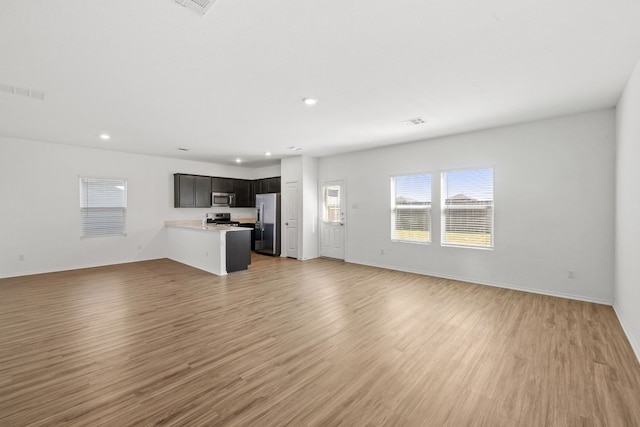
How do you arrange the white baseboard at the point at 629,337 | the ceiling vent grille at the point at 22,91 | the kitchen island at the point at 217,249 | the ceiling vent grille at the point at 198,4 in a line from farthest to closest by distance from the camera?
1. the kitchen island at the point at 217,249
2. the ceiling vent grille at the point at 22,91
3. the white baseboard at the point at 629,337
4. the ceiling vent grille at the point at 198,4

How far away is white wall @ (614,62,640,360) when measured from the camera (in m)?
2.66

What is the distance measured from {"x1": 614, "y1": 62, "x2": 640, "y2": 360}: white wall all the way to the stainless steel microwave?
8455 mm

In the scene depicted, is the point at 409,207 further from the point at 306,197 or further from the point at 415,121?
the point at 306,197

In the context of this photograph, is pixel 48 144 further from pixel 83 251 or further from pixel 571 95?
pixel 571 95

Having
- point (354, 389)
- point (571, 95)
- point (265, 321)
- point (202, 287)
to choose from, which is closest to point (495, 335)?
point (354, 389)

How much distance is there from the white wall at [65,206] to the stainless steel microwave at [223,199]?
3.68ft

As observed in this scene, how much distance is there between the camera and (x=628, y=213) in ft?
9.89

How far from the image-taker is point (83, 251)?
21.0 feet

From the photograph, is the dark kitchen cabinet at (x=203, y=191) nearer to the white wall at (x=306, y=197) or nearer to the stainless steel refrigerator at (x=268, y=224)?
the stainless steel refrigerator at (x=268, y=224)

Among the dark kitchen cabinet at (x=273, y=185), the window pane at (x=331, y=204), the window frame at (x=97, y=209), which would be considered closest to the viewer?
the window frame at (x=97, y=209)

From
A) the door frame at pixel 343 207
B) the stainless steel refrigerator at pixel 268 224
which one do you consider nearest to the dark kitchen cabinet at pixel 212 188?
the stainless steel refrigerator at pixel 268 224

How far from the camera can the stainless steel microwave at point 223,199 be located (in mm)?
8453

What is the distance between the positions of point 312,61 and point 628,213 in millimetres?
3693

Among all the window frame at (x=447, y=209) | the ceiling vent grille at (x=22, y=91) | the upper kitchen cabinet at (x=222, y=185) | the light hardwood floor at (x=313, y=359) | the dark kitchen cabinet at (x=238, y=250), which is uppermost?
the ceiling vent grille at (x=22, y=91)
